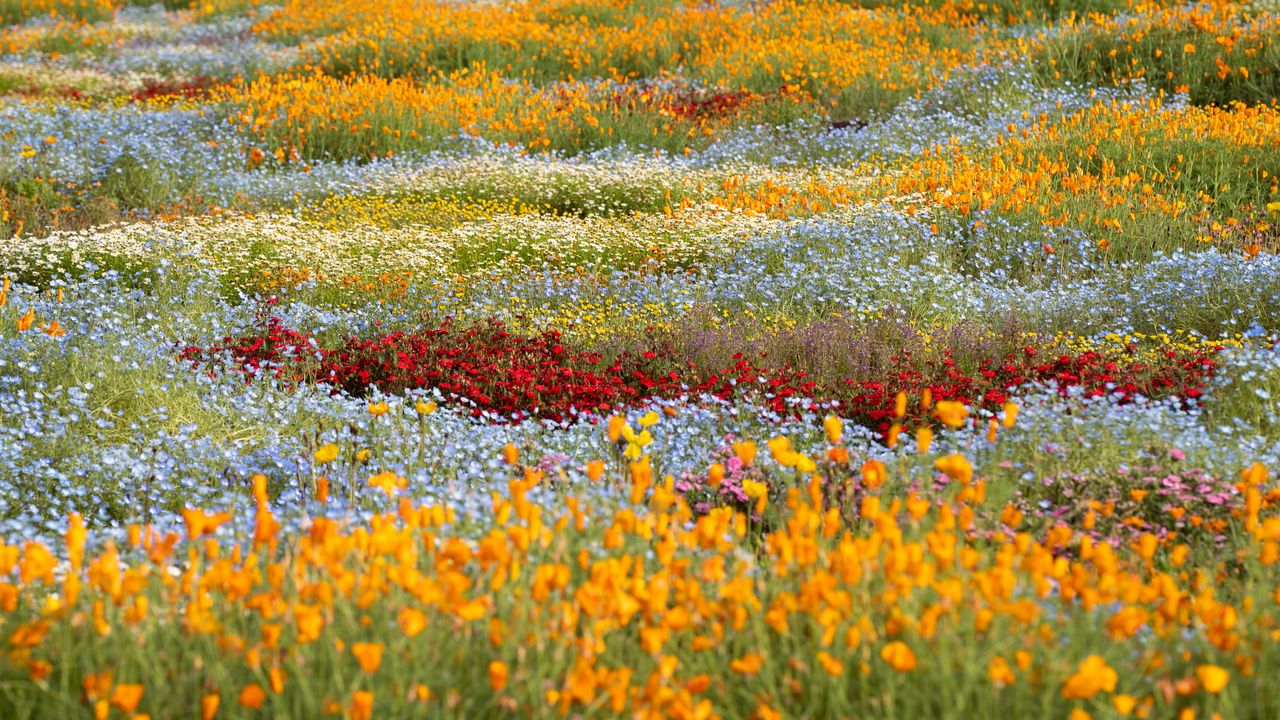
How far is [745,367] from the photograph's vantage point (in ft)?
17.7

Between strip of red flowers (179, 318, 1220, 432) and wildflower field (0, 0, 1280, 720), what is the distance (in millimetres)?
30

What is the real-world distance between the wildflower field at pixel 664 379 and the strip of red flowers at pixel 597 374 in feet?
0.10

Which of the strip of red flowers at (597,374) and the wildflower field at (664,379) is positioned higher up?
the wildflower field at (664,379)

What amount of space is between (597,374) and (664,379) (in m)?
0.38

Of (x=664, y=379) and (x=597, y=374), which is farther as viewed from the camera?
(x=597, y=374)

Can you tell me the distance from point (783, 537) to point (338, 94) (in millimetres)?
10606

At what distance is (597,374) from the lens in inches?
225

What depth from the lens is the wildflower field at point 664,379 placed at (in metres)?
2.21

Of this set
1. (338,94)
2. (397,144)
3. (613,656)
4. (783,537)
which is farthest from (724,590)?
(338,94)

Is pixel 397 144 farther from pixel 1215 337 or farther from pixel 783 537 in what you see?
pixel 783 537

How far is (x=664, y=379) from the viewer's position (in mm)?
5527

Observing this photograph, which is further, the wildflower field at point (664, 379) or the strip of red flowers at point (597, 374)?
the strip of red flowers at point (597, 374)

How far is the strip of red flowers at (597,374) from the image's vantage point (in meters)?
5.07

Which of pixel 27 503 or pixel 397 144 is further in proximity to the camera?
pixel 397 144
